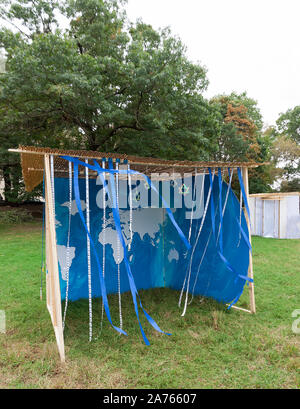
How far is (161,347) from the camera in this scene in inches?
108

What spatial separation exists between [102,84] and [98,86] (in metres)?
0.94

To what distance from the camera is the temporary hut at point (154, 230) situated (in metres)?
3.47

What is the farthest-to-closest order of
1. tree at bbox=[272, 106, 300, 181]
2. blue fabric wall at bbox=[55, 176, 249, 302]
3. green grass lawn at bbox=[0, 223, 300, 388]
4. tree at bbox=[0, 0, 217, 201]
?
tree at bbox=[272, 106, 300, 181] < tree at bbox=[0, 0, 217, 201] < blue fabric wall at bbox=[55, 176, 249, 302] < green grass lawn at bbox=[0, 223, 300, 388]

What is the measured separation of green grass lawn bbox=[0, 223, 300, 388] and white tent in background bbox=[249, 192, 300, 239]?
6.64 m

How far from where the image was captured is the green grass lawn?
2248 millimetres

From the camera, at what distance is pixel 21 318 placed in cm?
345

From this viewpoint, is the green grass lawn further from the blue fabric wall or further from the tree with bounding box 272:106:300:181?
the tree with bounding box 272:106:300:181

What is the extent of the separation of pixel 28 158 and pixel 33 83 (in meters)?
6.01

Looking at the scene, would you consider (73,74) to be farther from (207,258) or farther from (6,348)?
(6,348)

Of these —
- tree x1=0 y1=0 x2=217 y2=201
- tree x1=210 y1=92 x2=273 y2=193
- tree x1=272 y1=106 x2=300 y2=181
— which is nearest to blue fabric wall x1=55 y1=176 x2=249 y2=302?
tree x1=0 y1=0 x2=217 y2=201

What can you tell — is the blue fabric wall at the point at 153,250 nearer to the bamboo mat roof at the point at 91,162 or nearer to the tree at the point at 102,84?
the bamboo mat roof at the point at 91,162

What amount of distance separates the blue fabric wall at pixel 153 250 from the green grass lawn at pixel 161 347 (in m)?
0.26

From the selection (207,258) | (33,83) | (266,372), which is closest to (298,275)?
(207,258)

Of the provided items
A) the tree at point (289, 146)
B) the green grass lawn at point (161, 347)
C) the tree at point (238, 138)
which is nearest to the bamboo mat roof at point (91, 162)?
the green grass lawn at point (161, 347)
